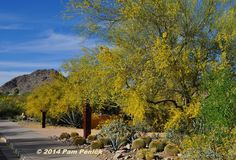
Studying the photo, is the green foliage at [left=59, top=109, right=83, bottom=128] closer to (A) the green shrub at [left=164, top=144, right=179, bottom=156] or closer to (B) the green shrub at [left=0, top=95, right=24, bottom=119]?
(A) the green shrub at [left=164, top=144, right=179, bottom=156]

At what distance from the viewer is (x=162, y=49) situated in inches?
600

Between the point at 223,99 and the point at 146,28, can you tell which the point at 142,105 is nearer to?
the point at 146,28

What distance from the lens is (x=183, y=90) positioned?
16.3 meters

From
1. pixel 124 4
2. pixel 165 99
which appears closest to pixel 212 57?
pixel 165 99

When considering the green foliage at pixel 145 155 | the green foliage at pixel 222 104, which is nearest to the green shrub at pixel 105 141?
the green foliage at pixel 145 155

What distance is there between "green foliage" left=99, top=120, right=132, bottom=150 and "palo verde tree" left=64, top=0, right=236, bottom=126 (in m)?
1.13

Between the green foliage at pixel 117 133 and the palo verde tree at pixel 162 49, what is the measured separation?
1.13 m

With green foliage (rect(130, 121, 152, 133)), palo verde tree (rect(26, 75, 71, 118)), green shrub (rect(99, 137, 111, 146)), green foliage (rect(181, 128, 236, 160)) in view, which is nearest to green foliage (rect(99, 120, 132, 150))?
green shrub (rect(99, 137, 111, 146))

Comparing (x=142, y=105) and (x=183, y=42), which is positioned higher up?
(x=183, y=42)

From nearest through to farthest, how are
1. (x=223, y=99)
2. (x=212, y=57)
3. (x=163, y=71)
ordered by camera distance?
(x=223, y=99) < (x=163, y=71) < (x=212, y=57)

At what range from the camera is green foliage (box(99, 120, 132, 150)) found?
17.4m

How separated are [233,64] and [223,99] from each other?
273 inches

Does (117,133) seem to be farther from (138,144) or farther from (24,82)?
(24,82)

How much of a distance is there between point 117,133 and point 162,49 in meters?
4.28
